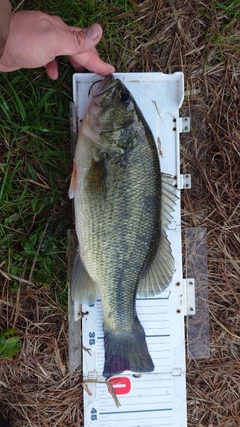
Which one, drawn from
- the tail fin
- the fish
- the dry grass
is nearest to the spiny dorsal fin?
the fish

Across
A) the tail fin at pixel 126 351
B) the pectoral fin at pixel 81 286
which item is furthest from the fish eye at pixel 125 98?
the tail fin at pixel 126 351

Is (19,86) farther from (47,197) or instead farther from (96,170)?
(96,170)

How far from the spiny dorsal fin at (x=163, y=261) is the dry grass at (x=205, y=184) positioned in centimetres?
43

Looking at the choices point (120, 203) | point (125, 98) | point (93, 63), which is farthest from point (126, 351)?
point (93, 63)

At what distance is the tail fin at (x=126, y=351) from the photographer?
2.10m

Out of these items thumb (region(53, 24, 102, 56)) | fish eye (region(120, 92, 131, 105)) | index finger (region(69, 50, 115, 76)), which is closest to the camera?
thumb (region(53, 24, 102, 56))

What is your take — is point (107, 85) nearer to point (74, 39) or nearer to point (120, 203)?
point (74, 39)

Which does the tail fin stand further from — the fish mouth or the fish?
the fish mouth

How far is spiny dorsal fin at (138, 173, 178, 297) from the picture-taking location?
77.4 inches

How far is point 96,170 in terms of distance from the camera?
6.07 feet

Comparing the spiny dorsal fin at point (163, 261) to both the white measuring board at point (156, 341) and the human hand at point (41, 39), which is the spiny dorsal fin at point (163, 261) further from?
the human hand at point (41, 39)

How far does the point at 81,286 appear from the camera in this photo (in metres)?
2.08

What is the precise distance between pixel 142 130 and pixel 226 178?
31.0 inches

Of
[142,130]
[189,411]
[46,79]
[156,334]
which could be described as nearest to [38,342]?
[156,334]
